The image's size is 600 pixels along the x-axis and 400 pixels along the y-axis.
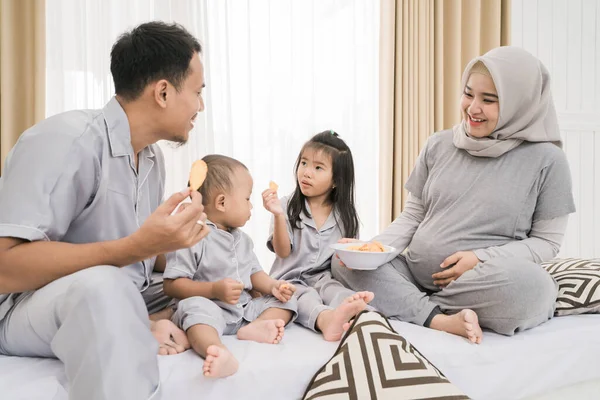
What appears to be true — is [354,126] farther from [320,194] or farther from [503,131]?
[503,131]

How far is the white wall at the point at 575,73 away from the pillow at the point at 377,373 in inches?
130

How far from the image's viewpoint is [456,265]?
1668 mm

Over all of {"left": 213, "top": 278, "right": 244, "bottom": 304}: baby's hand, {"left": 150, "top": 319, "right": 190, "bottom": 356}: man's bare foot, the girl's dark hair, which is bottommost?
{"left": 150, "top": 319, "right": 190, "bottom": 356}: man's bare foot

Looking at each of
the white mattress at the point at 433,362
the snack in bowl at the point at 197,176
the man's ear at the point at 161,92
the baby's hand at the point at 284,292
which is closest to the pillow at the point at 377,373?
the white mattress at the point at 433,362

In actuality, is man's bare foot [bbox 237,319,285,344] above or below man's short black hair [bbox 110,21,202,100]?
below

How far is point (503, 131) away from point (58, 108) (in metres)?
2.38

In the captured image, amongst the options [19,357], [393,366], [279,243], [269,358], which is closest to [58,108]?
[279,243]

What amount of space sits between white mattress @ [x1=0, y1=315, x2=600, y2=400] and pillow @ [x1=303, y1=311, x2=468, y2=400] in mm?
82

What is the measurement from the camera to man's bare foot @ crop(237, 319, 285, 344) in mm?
1432

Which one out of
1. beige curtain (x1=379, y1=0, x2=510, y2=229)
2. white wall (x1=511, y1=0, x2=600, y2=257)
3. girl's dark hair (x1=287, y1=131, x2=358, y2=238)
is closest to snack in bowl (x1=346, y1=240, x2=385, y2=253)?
girl's dark hair (x1=287, y1=131, x2=358, y2=238)

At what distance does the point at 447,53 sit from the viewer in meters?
3.75

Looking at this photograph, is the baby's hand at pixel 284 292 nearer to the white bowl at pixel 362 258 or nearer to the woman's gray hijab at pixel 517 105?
the white bowl at pixel 362 258

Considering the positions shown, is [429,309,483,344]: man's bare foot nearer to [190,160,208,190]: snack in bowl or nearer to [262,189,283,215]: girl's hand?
[262,189,283,215]: girl's hand

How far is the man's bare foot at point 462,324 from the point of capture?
1.46 meters
